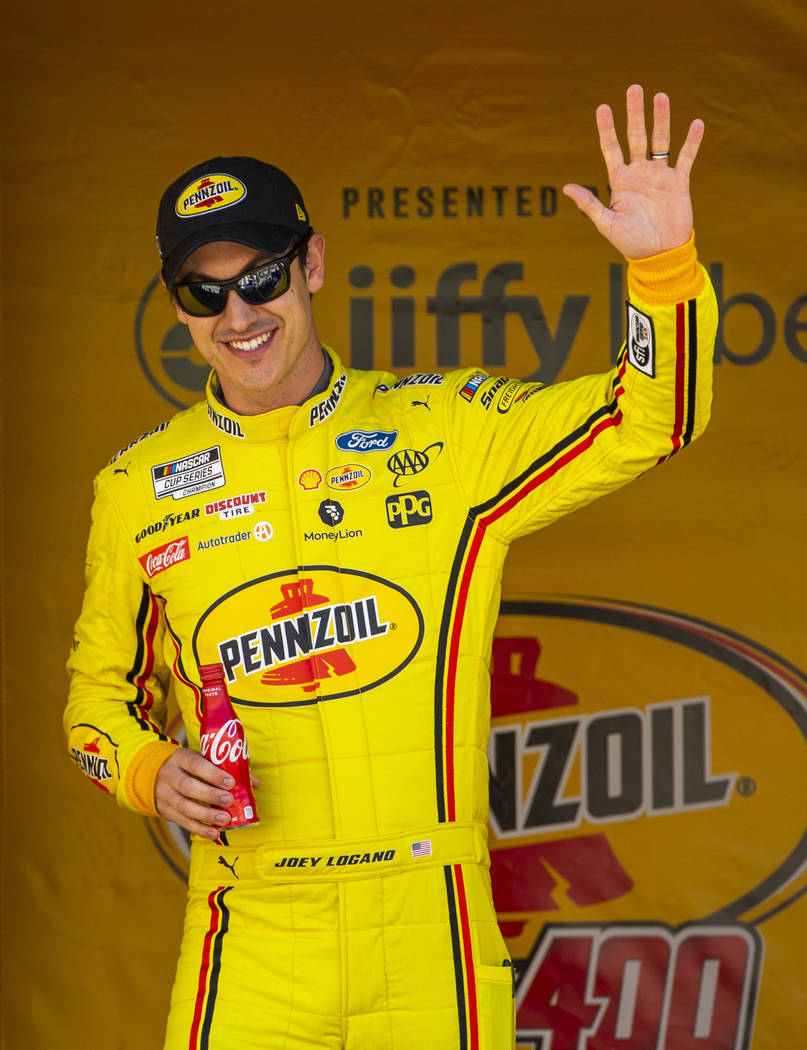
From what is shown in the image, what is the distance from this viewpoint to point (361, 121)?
117 inches

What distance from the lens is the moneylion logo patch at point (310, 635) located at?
1938 mm

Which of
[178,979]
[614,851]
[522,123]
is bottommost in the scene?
[614,851]

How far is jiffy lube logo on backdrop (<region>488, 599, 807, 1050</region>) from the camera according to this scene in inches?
113

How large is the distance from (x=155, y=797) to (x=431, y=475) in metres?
0.63

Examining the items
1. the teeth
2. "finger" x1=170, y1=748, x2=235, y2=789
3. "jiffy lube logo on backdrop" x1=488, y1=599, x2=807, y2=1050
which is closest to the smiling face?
the teeth

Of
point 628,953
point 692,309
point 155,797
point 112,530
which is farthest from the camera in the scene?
point 628,953

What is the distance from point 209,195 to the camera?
6.57ft

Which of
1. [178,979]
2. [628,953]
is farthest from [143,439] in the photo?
[628,953]

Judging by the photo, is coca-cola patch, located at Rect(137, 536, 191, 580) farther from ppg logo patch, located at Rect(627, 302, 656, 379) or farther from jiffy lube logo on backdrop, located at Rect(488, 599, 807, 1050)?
jiffy lube logo on backdrop, located at Rect(488, 599, 807, 1050)

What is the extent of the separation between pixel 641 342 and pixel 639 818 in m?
1.49

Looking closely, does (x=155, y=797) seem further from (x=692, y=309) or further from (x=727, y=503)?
(x=727, y=503)

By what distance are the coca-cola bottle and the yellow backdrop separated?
1.16m

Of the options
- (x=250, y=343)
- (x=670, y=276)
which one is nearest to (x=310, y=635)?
(x=250, y=343)

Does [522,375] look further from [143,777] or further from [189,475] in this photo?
[143,777]
